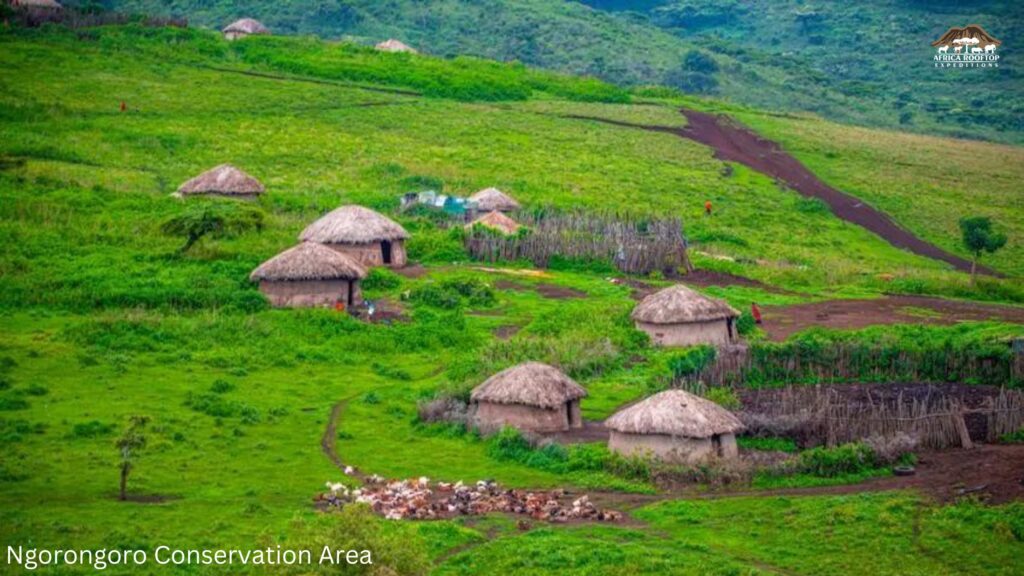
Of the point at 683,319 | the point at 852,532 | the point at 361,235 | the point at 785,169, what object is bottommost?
the point at 852,532

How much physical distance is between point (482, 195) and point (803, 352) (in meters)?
22.5

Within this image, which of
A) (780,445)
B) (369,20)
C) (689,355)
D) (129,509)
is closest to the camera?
(129,509)

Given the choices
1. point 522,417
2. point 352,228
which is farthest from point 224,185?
point 522,417

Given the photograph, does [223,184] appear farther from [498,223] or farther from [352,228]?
[498,223]

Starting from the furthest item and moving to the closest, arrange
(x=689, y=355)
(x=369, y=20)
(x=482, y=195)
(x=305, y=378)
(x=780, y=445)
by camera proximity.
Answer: (x=369, y=20) → (x=482, y=195) → (x=689, y=355) → (x=305, y=378) → (x=780, y=445)

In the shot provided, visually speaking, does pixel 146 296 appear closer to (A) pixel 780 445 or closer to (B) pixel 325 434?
(B) pixel 325 434

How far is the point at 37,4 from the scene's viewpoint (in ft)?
291

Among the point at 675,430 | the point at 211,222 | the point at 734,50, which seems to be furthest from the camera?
the point at 734,50

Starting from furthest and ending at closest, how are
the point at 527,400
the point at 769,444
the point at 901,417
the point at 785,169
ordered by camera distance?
the point at 785,169, the point at 527,400, the point at 769,444, the point at 901,417

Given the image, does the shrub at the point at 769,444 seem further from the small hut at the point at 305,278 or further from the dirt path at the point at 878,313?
the small hut at the point at 305,278

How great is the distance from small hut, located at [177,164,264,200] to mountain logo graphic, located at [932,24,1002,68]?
259 feet

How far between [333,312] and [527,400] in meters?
10.6

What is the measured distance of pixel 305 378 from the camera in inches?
1507

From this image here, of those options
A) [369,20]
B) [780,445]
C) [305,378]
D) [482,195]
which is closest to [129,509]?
[305,378]
